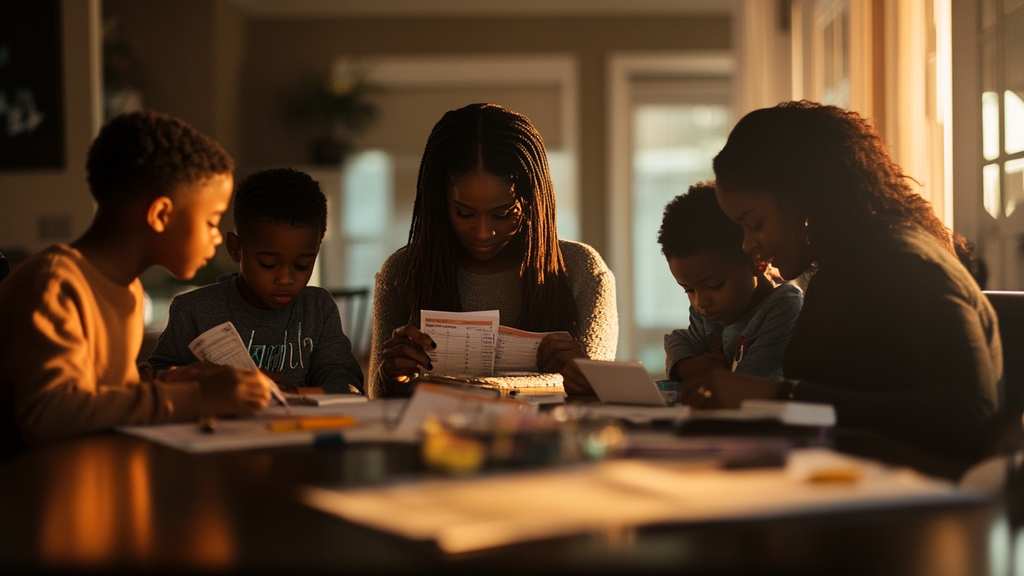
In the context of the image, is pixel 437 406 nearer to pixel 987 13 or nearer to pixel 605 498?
pixel 605 498

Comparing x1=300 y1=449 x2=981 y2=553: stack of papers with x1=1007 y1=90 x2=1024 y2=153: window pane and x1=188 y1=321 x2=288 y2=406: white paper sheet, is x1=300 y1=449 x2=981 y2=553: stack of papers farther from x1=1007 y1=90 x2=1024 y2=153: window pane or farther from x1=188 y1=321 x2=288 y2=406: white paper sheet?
x1=1007 y1=90 x2=1024 y2=153: window pane

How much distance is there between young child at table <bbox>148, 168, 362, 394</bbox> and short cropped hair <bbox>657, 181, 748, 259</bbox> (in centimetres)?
71

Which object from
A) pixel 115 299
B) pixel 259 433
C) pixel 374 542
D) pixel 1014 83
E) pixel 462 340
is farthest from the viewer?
pixel 1014 83

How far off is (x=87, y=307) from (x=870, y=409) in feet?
3.19

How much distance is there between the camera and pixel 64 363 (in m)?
1.10

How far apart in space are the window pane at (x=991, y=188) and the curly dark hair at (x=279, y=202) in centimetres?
167

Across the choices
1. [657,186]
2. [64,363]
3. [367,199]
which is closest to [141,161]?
[64,363]

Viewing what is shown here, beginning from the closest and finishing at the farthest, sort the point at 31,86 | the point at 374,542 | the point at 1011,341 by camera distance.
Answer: the point at 374,542, the point at 1011,341, the point at 31,86

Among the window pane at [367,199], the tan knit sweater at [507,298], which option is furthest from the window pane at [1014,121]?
the window pane at [367,199]

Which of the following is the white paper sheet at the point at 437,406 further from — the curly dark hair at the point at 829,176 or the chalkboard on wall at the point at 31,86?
the chalkboard on wall at the point at 31,86

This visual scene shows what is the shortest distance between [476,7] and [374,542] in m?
6.79

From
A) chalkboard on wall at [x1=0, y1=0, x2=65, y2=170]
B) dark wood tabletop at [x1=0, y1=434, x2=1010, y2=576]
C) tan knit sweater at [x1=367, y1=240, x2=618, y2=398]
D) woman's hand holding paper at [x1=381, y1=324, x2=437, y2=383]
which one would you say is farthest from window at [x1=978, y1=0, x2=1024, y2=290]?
chalkboard on wall at [x1=0, y1=0, x2=65, y2=170]

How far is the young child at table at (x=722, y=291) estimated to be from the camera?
1740mm

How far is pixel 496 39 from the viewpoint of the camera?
707 centimetres
